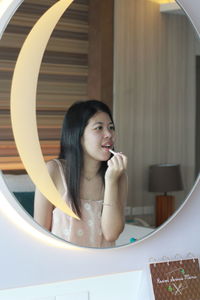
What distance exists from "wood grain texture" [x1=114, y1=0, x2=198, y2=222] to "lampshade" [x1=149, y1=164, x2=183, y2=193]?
2 cm

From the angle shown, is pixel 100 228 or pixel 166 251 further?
pixel 166 251

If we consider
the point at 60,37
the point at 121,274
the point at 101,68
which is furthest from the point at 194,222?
the point at 60,37

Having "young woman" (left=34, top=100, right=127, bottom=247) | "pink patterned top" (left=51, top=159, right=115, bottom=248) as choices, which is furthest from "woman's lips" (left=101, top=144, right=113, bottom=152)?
"pink patterned top" (left=51, top=159, right=115, bottom=248)

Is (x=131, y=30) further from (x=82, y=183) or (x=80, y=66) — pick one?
(x=82, y=183)

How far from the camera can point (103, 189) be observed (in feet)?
4.92

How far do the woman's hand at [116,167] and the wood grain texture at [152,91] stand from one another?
0.02 m

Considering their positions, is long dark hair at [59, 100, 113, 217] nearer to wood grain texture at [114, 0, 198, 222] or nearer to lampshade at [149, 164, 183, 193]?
wood grain texture at [114, 0, 198, 222]

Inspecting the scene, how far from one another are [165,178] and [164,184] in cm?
2

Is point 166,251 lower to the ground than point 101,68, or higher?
lower

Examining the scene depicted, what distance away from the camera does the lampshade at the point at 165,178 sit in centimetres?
160

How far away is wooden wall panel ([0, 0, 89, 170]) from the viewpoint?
1332 mm

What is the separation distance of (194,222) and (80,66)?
624 mm

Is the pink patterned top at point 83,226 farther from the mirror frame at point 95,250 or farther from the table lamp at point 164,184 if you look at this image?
the table lamp at point 164,184

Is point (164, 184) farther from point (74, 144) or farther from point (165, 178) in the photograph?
point (74, 144)
